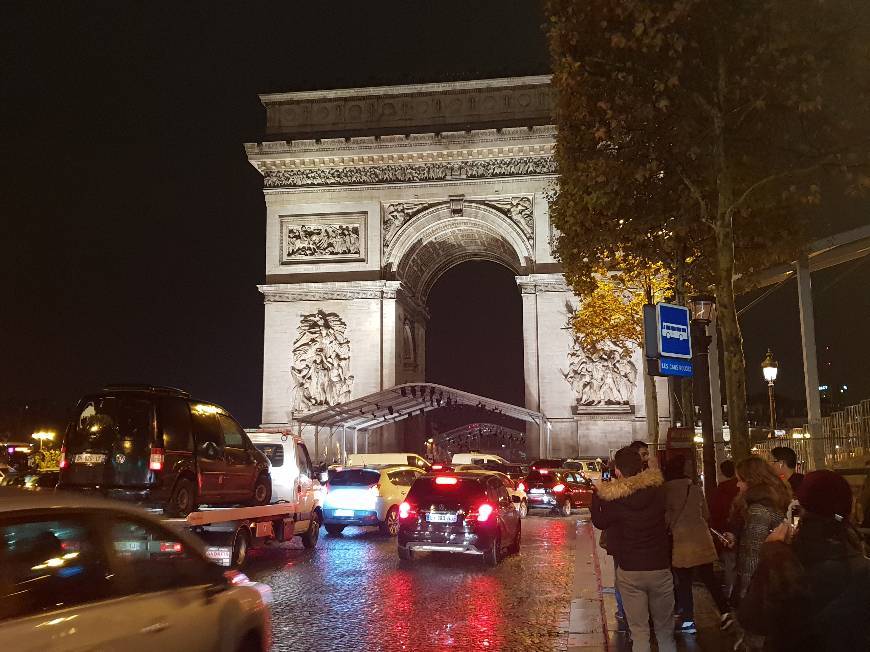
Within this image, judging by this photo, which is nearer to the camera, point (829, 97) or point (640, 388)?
point (829, 97)

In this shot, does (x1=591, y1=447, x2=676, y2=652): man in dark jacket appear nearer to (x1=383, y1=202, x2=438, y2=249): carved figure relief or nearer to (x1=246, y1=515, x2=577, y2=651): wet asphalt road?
(x1=246, y1=515, x2=577, y2=651): wet asphalt road

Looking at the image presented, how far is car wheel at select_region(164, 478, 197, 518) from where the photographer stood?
11797 mm

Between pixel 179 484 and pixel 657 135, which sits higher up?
pixel 657 135

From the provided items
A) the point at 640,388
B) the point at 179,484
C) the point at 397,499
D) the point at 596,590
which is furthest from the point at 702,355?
the point at 640,388

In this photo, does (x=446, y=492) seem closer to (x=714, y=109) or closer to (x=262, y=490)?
(x=262, y=490)

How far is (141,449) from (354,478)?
7684 mm

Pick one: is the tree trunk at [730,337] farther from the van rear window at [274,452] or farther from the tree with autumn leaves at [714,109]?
the van rear window at [274,452]

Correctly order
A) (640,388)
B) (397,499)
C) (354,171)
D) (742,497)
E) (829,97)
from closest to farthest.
A: 1. (742,497)
2. (829,97)
3. (397,499)
4. (640,388)
5. (354,171)

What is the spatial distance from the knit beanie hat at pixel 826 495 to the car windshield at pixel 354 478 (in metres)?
15.6

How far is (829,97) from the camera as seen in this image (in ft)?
44.0

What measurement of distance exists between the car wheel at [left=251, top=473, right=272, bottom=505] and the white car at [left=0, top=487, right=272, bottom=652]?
9537 mm

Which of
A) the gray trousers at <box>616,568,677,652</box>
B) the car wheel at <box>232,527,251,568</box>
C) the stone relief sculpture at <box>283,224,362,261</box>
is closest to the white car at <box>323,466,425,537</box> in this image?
the car wheel at <box>232,527,251,568</box>

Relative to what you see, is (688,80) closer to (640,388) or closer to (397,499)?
(397,499)

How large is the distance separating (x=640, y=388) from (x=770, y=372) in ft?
43.3
